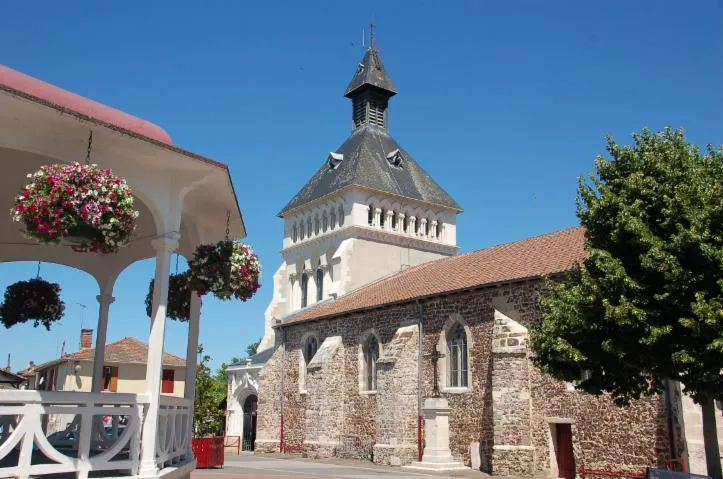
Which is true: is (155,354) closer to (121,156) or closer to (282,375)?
(121,156)

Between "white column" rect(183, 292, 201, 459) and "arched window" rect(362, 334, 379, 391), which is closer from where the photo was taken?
"white column" rect(183, 292, 201, 459)

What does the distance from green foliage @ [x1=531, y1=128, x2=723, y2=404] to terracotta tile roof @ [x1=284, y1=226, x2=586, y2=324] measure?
6443 mm

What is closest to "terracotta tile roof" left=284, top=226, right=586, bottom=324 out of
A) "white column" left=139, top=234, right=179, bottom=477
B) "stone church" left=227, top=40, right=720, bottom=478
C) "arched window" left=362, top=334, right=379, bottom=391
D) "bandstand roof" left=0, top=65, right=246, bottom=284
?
"stone church" left=227, top=40, right=720, bottom=478

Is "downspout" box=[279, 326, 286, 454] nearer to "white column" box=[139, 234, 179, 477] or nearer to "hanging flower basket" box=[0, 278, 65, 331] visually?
"hanging flower basket" box=[0, 278, 65, 331]

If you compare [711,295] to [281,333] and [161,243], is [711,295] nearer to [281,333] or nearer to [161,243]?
[161,243]

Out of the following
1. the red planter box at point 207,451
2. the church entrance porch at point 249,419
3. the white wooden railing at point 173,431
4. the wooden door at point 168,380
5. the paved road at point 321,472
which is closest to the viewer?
the white wooden railing at point 173,431

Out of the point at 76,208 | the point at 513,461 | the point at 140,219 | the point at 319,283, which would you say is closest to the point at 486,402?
the point at 513,461

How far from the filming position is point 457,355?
23.6 meters

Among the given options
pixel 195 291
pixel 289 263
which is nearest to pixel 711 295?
pixel 195 291

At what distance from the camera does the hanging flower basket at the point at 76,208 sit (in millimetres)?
6160

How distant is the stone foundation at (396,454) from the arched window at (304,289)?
17.2 metres

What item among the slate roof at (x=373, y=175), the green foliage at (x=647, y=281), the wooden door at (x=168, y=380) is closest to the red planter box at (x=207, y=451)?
the green foliage at (x=647, y=281)

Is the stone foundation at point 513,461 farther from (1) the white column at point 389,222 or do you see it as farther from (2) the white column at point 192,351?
(1) the white column at point 389,222

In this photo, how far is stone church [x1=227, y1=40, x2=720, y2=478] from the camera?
64.6 feet
